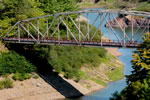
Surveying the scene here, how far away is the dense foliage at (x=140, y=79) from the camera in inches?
1898

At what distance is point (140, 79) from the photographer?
5172 cm

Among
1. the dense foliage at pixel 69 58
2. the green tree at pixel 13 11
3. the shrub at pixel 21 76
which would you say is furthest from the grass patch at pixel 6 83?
the green tree at pixel 13 11

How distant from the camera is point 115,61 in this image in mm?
90500

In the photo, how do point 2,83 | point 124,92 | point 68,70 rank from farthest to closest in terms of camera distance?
point 68,70
point 2,83
point 124,92

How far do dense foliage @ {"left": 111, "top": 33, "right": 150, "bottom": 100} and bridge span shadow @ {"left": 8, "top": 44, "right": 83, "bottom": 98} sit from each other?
18.4 metres

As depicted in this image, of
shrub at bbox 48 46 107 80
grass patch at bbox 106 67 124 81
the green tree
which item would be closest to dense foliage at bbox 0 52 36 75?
shrub at bbox 48 46 107 80

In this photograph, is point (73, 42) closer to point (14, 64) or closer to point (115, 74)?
point (14, 64)

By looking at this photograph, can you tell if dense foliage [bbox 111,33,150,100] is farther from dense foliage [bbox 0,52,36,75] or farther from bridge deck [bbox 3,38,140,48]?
dense foliage [bbox 0,52,36,75]

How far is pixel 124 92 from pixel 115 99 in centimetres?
136

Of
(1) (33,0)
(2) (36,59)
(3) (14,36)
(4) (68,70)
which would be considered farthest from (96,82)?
(1) (33,0)

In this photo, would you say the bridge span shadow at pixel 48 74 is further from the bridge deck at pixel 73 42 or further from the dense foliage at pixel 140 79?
the dense foliage at pixel 140 79

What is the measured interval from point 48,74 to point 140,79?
26.4m

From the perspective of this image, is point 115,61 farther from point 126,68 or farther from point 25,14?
point 25,14

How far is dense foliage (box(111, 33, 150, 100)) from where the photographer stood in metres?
48.2
